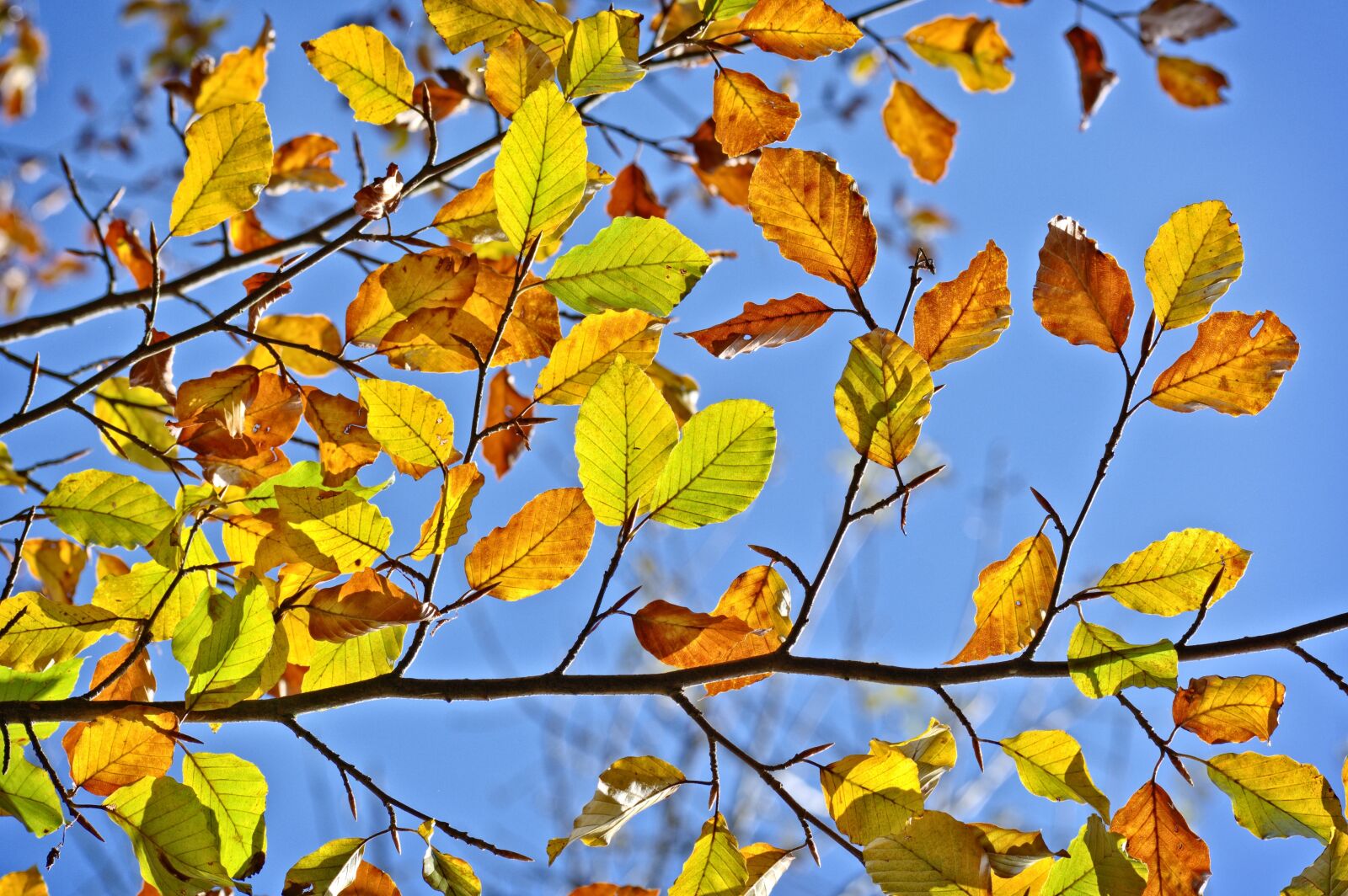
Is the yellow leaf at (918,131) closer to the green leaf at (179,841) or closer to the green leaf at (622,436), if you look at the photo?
the green leaf at (622,436)

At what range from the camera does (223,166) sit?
2.47 ft

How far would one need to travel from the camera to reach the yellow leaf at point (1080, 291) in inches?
24.7

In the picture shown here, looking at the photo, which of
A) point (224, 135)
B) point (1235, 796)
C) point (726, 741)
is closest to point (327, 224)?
point (224, 135)

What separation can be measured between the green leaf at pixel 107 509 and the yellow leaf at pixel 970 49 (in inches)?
41.1

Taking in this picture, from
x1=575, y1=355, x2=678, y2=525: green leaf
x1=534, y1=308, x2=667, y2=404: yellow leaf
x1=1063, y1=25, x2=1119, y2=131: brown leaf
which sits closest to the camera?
x1=575, y1=355, x2=678, y2=525: green leaf

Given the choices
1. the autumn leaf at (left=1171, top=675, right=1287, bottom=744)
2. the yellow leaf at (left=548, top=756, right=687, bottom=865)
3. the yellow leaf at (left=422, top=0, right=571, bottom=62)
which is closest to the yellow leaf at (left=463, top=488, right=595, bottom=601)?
the yellow leaf at (left=548, top=756, right=687, bottom=865)

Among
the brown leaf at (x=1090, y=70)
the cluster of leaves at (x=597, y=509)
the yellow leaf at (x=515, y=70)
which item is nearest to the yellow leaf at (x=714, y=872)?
the cluster of leaves at (x=597, y=509)

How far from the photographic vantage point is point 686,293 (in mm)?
672

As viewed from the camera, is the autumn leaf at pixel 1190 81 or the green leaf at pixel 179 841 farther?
the autumn leaf at pixel 1190 81

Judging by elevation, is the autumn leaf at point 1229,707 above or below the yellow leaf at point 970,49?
below

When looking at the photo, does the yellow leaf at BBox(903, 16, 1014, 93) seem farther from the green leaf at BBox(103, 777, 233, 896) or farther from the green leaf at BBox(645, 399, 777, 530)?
the green leaf at BBox(103, 777, 233, 896)

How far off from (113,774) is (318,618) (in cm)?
23

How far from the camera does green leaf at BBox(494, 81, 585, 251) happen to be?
1.91 ft

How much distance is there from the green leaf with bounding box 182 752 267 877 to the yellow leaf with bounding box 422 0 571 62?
1.86ft
